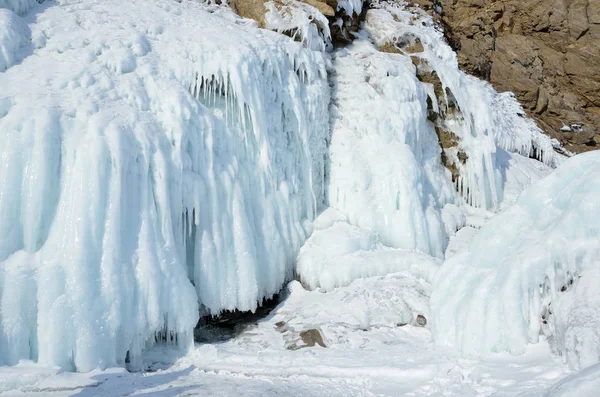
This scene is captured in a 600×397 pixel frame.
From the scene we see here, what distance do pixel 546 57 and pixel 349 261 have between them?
16.9 metres

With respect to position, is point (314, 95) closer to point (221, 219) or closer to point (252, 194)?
point (252, 194)

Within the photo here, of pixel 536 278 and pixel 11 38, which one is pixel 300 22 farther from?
pixel 536 278

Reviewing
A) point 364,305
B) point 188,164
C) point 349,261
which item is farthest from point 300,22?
point 364,305

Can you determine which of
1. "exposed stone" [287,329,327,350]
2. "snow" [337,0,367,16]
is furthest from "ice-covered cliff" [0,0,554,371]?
"exposed stone" [287,329,327,350]

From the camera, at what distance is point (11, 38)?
7703 mm

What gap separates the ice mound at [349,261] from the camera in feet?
32.0

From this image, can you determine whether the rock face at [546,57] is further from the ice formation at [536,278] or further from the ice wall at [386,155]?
the ice formation at [536,278]

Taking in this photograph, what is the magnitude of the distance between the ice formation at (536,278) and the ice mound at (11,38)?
7.41 meters

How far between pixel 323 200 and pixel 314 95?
2424mm

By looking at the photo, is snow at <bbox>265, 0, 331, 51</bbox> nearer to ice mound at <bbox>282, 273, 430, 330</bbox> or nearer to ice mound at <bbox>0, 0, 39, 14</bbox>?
ice mound at <bbox>0, 0, 39, 14</bbox>

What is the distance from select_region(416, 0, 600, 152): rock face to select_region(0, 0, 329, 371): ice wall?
12.8 meters

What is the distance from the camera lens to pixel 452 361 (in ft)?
20.6

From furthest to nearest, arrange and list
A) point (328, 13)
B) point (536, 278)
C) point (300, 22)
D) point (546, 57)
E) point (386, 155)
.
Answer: point (546, 57)
point (328, 13)
point (300, 22)
point (386, 155)
point (536, 278)

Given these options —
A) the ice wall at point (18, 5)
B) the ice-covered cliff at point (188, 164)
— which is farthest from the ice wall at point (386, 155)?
the ice wall at point (18, 5)
